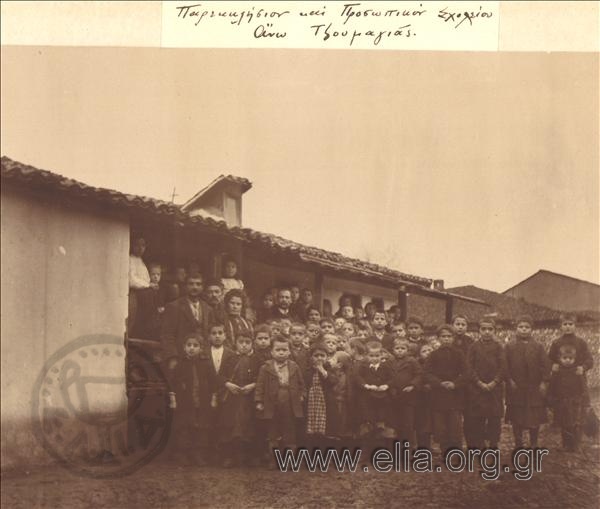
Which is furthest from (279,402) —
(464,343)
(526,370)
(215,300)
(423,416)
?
(526,370)

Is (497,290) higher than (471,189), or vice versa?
(471,189)

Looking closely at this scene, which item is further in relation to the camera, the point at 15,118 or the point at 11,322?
the point at 15,118

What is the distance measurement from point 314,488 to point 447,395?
870 mm

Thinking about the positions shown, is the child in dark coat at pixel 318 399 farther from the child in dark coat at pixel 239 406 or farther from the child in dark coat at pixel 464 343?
the child in dark coat at pixel 464 343

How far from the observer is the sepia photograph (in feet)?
11.9

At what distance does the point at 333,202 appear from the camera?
12.3ft

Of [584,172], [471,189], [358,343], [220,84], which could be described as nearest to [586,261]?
[584,172]

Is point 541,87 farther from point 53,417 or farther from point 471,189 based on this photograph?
point 53,417

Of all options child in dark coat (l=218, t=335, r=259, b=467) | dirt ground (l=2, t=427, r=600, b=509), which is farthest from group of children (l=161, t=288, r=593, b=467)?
dirt ground (l=2, t=427, r=600, b=509)

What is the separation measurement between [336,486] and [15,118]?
2.60 metres

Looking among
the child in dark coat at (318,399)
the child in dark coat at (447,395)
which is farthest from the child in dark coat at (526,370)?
the child in dark coat at (318,399)

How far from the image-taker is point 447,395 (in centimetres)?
372

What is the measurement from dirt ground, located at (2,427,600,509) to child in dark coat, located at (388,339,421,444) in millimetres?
240

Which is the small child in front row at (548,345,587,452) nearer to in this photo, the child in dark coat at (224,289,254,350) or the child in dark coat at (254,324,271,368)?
the child in dark coat at (254,324,271,368)
